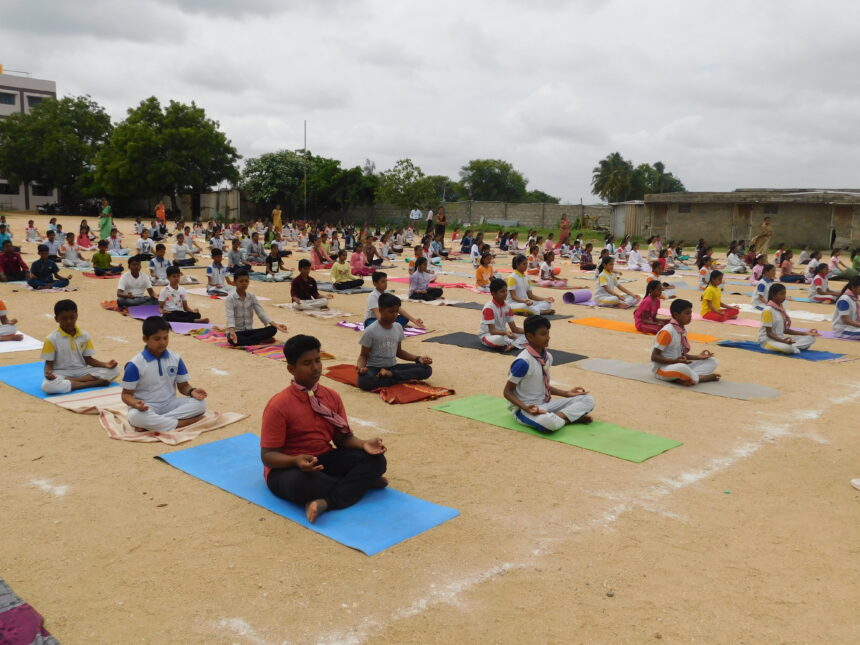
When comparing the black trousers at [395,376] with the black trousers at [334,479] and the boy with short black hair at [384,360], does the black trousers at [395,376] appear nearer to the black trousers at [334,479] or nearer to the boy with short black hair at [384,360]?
the boy with short black hair at [384,360]

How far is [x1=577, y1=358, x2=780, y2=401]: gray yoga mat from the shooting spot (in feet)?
24.7

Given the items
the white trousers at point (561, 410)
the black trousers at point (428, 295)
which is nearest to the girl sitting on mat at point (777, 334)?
the white trousers at point (561, 410)

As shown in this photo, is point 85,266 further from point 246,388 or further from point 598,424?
point 598,424

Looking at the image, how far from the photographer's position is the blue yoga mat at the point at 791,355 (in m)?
9.53

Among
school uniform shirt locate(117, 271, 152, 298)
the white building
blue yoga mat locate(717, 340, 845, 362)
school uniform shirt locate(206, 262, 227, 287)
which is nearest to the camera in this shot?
blue yoga mat locate(717, 340, 845, 362)

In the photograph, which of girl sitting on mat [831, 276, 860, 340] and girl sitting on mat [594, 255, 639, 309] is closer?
girl sitting on mat [831, 276, 860, 340]

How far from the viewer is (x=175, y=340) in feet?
32.2

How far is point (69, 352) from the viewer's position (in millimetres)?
6891

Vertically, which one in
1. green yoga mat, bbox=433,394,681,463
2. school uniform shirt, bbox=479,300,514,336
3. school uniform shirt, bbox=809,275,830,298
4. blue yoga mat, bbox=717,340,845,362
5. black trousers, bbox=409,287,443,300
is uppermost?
school uniform shirt, bbox=809,275,830,298

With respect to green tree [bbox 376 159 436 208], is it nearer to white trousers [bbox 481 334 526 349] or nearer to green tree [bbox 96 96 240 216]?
green tree [bbox 96 96 240 216]

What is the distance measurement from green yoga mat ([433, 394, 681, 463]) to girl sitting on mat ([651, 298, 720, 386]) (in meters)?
1.83

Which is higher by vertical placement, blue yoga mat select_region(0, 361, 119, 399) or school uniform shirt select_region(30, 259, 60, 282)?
school uniform shirt select_region(30, 259, 60, 282)

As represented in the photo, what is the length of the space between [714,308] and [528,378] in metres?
7.42

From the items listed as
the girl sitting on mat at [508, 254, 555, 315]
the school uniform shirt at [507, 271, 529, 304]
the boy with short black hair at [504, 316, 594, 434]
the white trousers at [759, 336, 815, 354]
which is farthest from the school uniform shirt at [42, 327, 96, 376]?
the white trousers at [759, 336, 815, 354]
